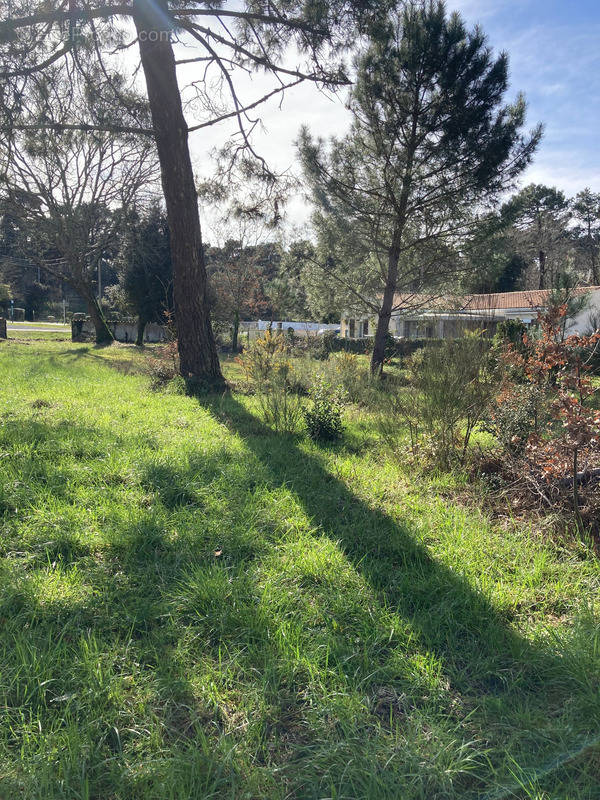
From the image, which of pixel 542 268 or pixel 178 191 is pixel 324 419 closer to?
pixel 178 191

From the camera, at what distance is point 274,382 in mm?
6039

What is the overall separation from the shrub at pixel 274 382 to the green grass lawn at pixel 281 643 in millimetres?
1735

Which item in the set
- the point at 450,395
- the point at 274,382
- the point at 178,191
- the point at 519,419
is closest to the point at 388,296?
the point at 178,191

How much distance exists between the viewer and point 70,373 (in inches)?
364

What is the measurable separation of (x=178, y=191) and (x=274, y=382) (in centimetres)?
385

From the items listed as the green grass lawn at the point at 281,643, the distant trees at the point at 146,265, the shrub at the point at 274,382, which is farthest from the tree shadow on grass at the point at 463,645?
the distant trees at the point at 146,265

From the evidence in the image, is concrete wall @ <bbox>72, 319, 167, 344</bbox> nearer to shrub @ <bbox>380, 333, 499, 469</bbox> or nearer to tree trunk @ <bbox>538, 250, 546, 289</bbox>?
tree trunk @ <bbox>538, 250, 546, 289</bbox>

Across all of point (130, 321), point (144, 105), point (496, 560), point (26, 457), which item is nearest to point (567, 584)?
point (496, 560)

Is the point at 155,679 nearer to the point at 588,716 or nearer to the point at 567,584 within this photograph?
the point at 588,716

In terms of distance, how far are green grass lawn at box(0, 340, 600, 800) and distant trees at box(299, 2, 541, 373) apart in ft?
22.2

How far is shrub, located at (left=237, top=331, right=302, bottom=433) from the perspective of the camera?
215 inches

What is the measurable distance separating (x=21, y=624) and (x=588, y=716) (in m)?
2.26

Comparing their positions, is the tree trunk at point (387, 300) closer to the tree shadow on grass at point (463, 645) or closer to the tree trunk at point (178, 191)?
the tree trunk at point (178, 191)

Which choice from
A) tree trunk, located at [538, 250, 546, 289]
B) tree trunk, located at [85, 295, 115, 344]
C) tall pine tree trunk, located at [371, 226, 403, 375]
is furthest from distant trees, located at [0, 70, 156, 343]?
tree trunk, located at [538, 250, 546, 289]
